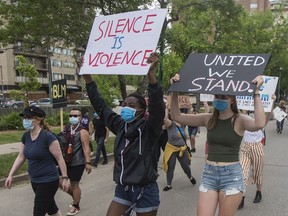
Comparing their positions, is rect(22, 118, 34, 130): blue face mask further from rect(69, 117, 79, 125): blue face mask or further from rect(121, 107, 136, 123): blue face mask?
rect(121, 107, 136, 123): blue face mask

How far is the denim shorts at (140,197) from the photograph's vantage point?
127 inches

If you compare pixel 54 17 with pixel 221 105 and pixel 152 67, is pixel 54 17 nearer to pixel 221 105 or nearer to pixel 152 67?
pixel 221 105

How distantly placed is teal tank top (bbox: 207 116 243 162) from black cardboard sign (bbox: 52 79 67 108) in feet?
21.3

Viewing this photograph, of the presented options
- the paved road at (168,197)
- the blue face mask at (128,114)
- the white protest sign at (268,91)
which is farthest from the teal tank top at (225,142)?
the paved road at (168,197)

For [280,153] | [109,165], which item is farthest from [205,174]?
[280,153]

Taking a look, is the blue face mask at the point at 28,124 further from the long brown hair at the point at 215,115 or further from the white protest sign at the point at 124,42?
the long brown hair at the point at 215,115

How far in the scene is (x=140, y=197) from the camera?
3.22 meters

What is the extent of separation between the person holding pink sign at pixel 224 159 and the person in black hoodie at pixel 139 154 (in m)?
0.52

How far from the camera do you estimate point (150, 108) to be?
3.19 meters

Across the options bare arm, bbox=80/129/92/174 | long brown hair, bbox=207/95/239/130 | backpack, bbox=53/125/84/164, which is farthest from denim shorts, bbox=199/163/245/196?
backpack, bbox=53/125/84/164

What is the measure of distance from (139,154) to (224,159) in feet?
2.82

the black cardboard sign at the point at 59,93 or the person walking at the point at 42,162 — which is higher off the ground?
the black cardboard sign at the point at 59,93

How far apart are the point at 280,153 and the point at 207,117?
30.5 ft

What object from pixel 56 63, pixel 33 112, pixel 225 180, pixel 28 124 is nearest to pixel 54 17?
pixel 33 112
